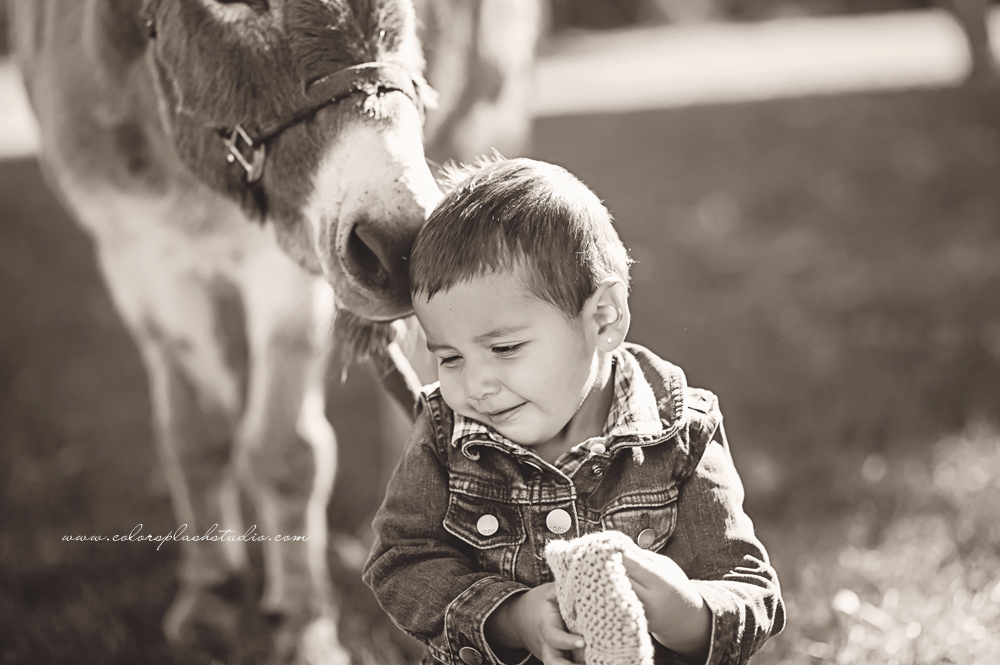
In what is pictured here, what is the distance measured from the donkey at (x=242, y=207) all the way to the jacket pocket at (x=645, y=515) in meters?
0.57

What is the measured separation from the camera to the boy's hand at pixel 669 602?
1415 millimetres

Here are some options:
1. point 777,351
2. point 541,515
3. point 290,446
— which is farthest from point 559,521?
point 777,351

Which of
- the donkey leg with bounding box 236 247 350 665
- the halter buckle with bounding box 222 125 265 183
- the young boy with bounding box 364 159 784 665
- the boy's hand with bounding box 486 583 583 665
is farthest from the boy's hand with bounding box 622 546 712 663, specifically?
the donkey leg with bounding box 236 247 350 665

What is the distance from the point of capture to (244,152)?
208 cm

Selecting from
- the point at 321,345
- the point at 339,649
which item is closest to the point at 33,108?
the point at 321,345

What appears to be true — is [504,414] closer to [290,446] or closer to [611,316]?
[611,316]

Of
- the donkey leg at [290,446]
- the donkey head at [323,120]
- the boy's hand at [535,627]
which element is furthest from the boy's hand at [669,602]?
the donkey leg at [290,446]

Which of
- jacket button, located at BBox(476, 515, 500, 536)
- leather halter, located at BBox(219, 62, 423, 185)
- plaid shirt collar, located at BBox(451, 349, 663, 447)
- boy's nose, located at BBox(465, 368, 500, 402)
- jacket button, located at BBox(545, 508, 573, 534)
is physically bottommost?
jacket button, located at BBox(476, 515, 500, 536)

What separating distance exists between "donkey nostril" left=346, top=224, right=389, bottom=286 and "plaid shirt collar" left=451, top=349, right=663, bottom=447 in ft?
1.05

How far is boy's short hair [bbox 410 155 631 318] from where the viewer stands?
1570mm

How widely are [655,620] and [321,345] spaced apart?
5.65 feet

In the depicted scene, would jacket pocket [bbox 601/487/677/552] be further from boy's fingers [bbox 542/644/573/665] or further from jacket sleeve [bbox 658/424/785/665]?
boy's fingers [bbox 542/644/573/665]

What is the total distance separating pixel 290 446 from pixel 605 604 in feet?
5.79

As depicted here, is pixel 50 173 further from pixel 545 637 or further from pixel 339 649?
pixel 545 637
